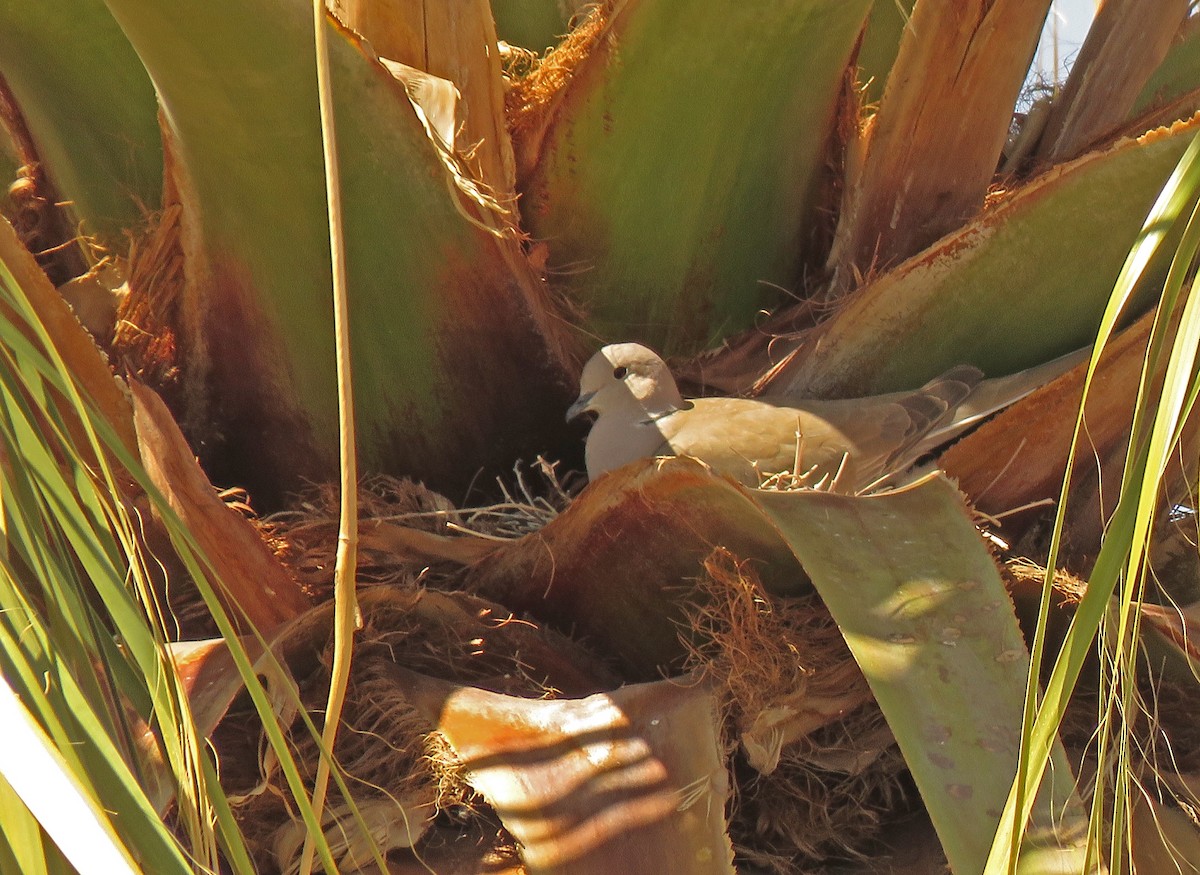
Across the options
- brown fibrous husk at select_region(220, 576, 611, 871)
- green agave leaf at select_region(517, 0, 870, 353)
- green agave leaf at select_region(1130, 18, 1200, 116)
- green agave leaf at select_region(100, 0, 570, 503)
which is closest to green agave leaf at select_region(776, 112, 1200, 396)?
green agave leaf at select_region(517, 0, 870, 353)

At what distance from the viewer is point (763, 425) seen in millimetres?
2223

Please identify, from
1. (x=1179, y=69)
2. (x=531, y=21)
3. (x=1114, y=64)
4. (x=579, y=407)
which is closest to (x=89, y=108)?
(x=531, y=21)

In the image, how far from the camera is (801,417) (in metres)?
2.13

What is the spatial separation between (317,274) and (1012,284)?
968 mm

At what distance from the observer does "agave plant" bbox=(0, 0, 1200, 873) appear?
1.36 meters

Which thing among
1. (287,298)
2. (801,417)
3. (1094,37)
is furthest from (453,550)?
(1094,37)

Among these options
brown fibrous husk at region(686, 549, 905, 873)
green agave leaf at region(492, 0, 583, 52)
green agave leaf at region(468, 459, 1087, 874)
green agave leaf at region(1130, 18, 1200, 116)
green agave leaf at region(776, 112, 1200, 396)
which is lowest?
brown fibrous husk at region(686, 549, 905, 873)

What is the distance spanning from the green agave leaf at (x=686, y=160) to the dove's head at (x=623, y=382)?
42 millimetres

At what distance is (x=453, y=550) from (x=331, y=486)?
0.22m

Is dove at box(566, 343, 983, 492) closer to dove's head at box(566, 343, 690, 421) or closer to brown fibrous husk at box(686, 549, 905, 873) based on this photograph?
dove's head at box(566, 343, 690, 421)

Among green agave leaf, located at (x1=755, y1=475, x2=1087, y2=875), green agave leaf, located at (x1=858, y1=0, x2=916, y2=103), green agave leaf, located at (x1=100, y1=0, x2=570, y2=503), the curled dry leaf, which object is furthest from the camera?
green agave leaf, located at (x1=858, y1=0, x2=916, y2=103)

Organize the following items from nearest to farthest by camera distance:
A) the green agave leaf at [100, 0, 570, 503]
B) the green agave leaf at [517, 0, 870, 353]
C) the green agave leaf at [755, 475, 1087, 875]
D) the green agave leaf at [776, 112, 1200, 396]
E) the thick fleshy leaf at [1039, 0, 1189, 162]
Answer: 1. the green agave leaf at [755, 475, 1087, 875]
2. the green agave leaf at [100, 0, 570, 503]
3. the green agave leaf at [776, 112, 1200, 396]
4. the green agave leaf at [517, 0, 870, 353]
5. the thick fleshy leaf at [1039, 0, 1189, 162]

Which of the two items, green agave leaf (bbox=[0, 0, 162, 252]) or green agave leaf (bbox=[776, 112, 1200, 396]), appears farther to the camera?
green agave leaf (bbox=[0, 0, 162, 252])

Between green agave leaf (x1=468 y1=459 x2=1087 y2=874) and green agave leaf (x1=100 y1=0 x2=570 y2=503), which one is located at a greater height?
green agave leaf (x1=100 y1=0 x2=570 y2=503)
